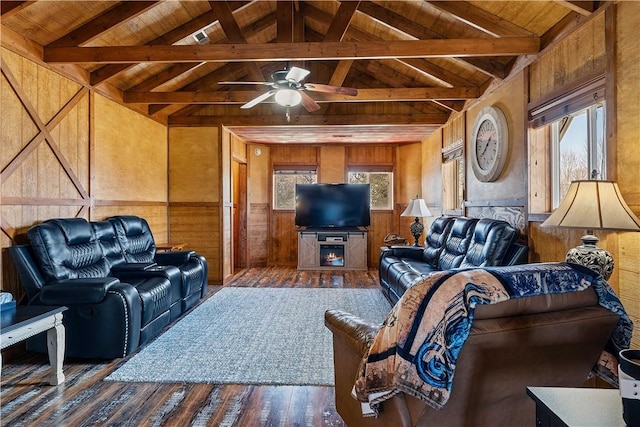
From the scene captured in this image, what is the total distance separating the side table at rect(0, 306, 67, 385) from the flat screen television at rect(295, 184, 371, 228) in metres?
5.30

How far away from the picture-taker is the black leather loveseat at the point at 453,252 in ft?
11.2

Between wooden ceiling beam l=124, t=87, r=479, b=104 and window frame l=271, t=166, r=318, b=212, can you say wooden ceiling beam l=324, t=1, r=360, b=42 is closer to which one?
wooden ceiling beam l=124, t=87, r=479, b=104

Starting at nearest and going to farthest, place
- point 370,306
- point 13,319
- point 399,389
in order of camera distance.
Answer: point 399,389, point 13,319, point 370,306

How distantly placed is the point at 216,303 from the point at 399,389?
398 cm

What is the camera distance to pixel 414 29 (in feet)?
13.7

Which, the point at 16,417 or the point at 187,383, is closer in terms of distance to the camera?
the point at 16,417

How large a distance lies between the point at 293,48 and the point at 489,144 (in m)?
2.60

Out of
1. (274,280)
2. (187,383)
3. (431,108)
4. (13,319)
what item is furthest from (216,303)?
(431,108)

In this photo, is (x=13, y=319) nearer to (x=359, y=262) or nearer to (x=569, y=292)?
(x=569, y=292)

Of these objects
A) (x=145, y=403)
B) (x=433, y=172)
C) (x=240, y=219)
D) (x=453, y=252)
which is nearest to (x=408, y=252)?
(x=453, y=252)

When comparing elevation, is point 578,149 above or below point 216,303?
above

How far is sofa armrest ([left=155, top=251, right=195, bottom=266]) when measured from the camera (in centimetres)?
473

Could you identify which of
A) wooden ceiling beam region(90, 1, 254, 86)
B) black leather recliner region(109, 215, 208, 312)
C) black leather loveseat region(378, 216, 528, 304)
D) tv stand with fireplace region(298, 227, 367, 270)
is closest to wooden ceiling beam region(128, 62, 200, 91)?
wooden ceiling beam region(90, 1, 254, 86)

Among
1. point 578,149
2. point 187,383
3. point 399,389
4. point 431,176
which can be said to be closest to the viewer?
point 399,389
